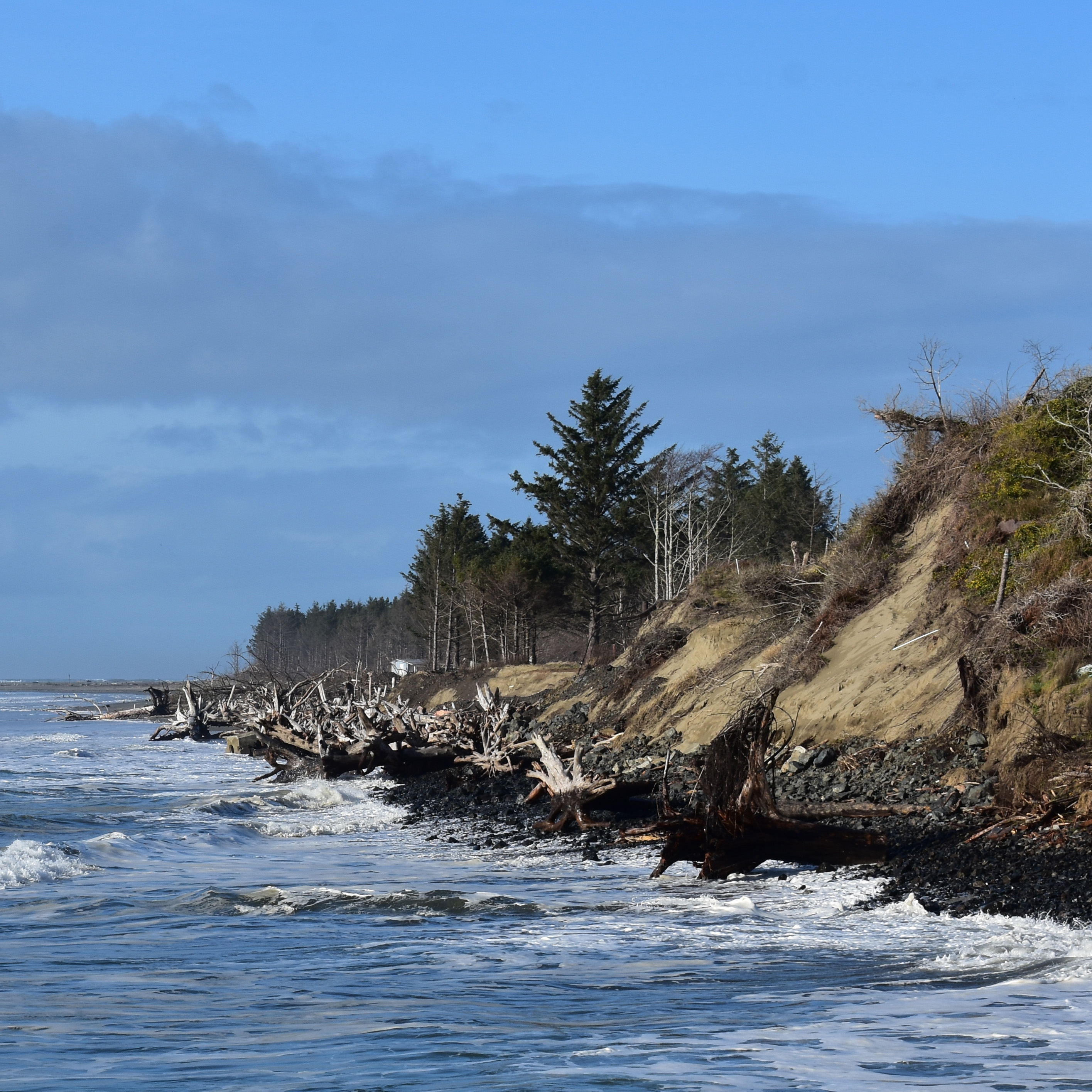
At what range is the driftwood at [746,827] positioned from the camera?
10.9 meters

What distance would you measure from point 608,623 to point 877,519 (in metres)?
38.5

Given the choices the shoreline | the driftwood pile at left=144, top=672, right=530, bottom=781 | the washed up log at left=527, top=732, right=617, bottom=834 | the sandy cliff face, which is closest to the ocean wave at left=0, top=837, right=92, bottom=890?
the shoreline

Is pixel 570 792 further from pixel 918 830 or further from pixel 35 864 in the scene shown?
pixel 35 864

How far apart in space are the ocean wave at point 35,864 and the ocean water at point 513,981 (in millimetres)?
56

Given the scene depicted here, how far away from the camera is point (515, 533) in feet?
186

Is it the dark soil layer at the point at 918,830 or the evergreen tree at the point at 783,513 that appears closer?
the dark soil layer at the point at 918,830

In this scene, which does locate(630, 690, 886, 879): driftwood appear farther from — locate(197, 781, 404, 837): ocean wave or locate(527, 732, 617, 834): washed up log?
locate(197, 781, 404, 837): ocean wave

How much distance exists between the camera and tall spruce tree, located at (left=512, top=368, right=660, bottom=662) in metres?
51.8

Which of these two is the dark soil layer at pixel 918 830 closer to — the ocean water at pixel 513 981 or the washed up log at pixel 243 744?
the ocean water at pixel 513 981

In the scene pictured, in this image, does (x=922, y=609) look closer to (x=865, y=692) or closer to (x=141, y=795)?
(x=865, y=692)

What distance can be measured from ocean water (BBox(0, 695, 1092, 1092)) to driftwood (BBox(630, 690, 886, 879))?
0.34 metres

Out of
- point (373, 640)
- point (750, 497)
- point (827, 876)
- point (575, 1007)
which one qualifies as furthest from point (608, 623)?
point (373, 640)

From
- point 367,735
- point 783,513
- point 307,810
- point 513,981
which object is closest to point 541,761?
point 307,810

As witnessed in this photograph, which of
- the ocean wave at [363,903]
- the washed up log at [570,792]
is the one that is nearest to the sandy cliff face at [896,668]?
the washed up log at [570,792]
